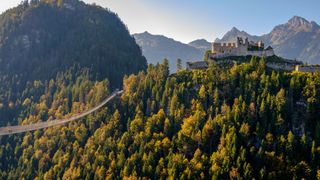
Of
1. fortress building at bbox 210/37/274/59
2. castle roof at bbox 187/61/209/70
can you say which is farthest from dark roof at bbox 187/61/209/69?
fortress building at bbox 210/37/274/59

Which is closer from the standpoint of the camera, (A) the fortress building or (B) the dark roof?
(B) the dark roof

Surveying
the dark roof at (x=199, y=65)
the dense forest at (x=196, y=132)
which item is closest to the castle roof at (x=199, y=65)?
the dark roof at (x=199, y=65)

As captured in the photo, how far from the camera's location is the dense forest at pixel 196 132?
5463 inches

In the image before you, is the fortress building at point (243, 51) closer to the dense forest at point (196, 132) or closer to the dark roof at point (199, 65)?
the dark roof at point (199, 65)

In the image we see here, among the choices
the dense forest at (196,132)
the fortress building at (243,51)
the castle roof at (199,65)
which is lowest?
the dense forest at (196,132)

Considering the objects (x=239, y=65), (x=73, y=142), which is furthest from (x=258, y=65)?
(x=73, y=142)

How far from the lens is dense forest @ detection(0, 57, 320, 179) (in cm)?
13875

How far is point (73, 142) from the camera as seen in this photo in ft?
598

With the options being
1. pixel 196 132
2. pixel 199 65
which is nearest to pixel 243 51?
pixel 199 65

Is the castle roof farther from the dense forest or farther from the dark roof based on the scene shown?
the dense forest

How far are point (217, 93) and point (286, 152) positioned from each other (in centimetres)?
2829

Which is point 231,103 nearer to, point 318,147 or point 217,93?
point 217,93

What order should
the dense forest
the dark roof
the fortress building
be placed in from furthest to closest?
1. the fortress building
2. the dark roof
3. the dense forest

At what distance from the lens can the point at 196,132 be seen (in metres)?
150
